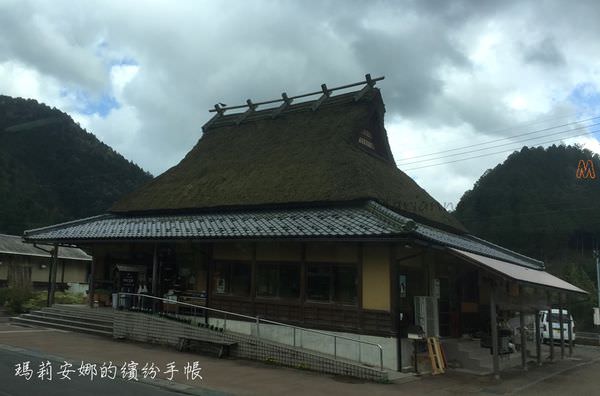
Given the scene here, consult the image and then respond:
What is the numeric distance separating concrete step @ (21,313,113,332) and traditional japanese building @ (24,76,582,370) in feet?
6.19

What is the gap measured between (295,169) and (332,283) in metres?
5.37

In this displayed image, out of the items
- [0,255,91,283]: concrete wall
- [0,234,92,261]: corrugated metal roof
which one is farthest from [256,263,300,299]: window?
[0,234,92,261]: corrugated metal roof

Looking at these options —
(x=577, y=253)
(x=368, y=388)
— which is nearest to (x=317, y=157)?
(x=368, y=388)

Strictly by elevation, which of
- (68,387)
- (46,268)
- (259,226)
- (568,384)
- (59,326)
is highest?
(259,226)

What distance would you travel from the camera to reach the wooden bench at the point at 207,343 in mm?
12945

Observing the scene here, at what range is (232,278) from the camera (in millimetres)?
15625

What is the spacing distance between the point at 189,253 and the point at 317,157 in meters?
5.61

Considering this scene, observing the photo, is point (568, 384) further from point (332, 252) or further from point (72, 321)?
point (72, 321)

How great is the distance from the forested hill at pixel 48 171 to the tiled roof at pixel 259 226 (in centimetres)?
2938

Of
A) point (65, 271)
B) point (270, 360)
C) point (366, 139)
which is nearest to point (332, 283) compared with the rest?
point (270, 360)

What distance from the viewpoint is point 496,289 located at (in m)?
11.7

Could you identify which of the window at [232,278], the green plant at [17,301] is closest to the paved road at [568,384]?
the window at [232,278]

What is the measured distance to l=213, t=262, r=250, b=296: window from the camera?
50.2 ft

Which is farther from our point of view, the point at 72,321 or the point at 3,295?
the point at 3,295
